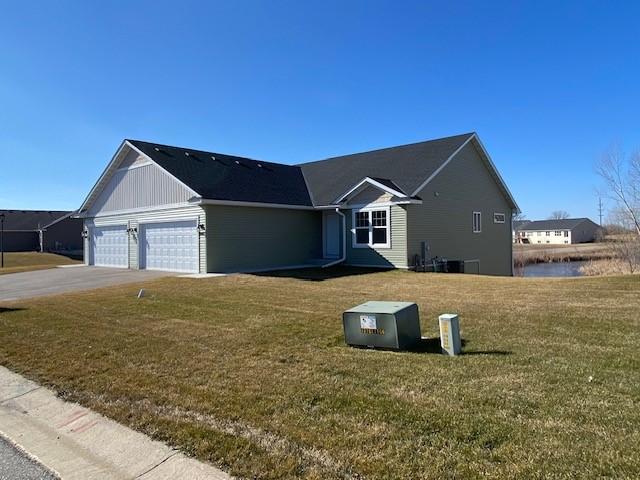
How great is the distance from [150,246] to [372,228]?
33.0ft

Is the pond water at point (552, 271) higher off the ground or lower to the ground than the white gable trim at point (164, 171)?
lower

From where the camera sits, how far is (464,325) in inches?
306

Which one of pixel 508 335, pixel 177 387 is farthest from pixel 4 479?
pixel 508 335

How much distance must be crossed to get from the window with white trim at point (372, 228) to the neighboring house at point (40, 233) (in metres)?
42.1

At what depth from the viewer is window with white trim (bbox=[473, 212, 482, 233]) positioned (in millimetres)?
23062

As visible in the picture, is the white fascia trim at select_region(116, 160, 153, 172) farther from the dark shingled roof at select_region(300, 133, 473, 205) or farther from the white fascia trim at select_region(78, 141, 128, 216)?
the dark shingled roof at select_region(300, 133, 473, 205)

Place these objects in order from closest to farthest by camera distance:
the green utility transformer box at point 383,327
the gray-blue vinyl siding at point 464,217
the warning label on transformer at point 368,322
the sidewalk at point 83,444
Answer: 1. the sidewalk at point 83,444
2. the green utility transformer box at point 383,327
3. the warning label on transformer at point 368,322
4. the gray-blue vinyl siding at point 464,217

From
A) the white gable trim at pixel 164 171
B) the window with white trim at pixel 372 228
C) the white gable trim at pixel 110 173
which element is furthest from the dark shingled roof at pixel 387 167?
the white gable trim at pixel 110 173

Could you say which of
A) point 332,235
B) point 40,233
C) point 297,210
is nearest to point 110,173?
point 297,210

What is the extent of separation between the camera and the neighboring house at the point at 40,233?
52.5 meters

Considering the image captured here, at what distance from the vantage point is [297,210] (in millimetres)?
21688

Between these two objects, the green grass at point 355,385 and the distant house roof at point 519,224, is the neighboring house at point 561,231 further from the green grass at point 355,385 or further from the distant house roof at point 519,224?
the green grass at point 355,385

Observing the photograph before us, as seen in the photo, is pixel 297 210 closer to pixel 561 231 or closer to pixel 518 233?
pixel 561 231

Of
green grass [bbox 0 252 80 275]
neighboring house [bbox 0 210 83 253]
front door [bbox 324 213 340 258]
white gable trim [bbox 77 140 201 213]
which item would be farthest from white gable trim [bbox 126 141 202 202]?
neighboring house [bbox 0 210 83 253]
